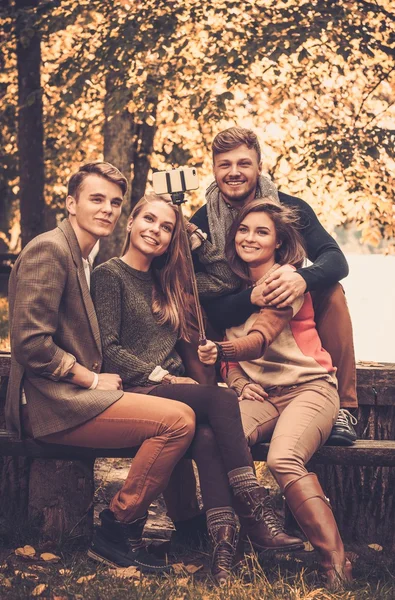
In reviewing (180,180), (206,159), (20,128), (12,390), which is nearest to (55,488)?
(12,390)

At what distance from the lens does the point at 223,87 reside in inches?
478

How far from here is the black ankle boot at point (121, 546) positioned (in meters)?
4.04

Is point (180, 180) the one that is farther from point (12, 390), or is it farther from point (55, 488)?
point (55, 488)

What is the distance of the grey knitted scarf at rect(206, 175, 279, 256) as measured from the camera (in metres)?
4.86

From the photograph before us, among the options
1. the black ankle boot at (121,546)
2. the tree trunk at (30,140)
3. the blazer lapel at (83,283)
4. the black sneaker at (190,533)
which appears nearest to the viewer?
the black ankle boot at (121,546)

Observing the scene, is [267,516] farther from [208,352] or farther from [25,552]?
[25,552]

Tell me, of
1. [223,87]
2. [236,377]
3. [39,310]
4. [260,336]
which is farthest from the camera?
[223,87]

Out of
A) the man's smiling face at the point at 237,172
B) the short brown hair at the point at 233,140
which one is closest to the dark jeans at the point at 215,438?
the man's smiling face at the point at 237,172

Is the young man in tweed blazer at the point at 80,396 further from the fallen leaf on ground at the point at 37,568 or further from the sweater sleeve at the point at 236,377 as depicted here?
the sweater sleeve at the point at 236,377

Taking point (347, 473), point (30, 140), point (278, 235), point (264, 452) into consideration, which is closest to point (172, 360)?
point (264, 452)

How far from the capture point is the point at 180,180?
4.07 m

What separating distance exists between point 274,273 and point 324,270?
11.1 inches

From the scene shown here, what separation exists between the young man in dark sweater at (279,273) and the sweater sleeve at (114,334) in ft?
1.88

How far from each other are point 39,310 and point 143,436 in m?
0.71
